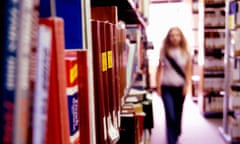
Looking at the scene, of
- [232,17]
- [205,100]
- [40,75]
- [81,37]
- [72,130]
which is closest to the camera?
[40,75]

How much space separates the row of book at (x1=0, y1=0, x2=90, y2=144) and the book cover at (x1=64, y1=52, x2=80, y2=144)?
0.38ft

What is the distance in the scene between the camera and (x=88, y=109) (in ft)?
2.02

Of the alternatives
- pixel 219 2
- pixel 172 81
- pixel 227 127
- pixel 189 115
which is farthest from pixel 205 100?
pixel 172 81

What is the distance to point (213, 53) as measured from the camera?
684 centimetres

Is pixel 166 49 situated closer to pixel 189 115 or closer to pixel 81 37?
pixel 189 115

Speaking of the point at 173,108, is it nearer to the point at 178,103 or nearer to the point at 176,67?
the point at 178,103

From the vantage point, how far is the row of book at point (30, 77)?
0.32 m

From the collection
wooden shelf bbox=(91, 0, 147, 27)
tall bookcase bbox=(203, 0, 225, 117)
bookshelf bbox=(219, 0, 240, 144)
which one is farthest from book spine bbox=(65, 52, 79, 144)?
tall bookcase bbox=(203, 0, 225, 117)

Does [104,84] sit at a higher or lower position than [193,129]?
higher

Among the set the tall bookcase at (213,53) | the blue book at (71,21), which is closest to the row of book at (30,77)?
the blue book at (71,21)

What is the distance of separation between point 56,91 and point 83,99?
0.22 meters

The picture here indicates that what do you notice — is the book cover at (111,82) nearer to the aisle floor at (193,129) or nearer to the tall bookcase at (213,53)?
the aisle floor at (193,129)

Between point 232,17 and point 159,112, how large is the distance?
2.81 metres

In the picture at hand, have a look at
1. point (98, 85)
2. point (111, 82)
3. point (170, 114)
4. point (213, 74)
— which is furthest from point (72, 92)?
point (213, 74)
